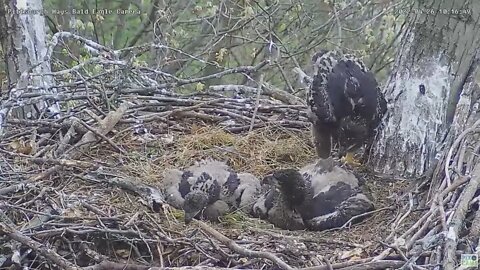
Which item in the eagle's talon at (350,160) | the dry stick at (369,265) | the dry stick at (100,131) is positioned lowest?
the eagle's talon at (350,160)

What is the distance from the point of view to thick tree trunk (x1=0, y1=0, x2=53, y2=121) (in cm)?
490

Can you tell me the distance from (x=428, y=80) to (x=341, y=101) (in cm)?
51

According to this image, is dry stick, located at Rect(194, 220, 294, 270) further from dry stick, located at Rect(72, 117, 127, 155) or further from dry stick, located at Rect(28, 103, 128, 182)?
dry stick, located at Rect(72, 117, 127, 155)

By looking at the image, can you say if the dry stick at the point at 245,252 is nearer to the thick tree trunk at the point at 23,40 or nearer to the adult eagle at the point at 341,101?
the adult eagle at the point at 341,101

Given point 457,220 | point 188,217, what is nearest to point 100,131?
point 188,217

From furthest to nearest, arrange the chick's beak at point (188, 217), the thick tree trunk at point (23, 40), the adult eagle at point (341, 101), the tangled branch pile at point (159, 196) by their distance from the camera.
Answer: the thick tree trunk at point (23, 40), the adult eagle at point (341, 101), the chick's beak at point (188, 217), the tangled branch pile at point (159, 196)

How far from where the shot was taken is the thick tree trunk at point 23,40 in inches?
193

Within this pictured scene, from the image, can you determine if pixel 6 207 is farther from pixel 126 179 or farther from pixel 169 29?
pixel 169 29

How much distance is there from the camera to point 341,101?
4.64 meters

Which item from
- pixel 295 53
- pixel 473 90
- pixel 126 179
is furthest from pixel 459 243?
pixel 295 53

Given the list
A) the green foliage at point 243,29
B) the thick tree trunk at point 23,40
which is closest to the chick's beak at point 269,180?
the thick tree trunk at point 23,40

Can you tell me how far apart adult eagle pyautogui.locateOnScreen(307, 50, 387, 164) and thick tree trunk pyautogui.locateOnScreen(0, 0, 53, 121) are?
170 cm

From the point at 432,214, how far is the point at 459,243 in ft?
0.81

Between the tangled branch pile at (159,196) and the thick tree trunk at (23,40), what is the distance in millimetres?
211
